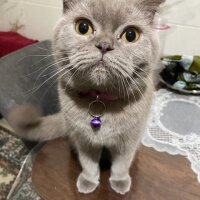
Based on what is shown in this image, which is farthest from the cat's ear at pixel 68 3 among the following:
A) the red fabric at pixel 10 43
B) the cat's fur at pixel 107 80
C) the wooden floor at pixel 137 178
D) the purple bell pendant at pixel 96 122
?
the red fabric at pixel 10 43

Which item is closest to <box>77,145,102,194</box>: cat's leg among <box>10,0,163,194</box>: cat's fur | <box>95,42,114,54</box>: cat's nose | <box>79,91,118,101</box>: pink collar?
<box>10,0,163,194</box>: cat's fur

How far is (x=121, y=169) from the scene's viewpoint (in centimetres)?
75

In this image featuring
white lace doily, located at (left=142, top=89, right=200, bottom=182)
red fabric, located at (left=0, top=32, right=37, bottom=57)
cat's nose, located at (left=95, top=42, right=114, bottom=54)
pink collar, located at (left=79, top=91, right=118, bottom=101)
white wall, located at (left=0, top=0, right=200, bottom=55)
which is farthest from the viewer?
red fabric, located at (left=0, top=32, right=37, bottom=57)

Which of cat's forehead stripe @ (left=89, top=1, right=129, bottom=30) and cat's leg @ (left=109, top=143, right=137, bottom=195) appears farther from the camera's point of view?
cat's leg @ (left=109, top=143, right=137, bottom=195)

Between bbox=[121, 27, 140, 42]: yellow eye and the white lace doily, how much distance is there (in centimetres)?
35

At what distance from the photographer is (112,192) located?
735mm

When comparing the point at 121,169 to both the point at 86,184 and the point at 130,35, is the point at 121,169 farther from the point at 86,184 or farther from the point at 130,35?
the point at 130,35

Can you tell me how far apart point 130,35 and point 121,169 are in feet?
1.07

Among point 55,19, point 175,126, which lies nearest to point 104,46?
point 175,126

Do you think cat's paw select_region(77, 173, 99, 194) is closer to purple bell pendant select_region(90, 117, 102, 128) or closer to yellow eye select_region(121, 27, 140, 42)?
purple bell pendant select_region(90, 117, 102, 128)

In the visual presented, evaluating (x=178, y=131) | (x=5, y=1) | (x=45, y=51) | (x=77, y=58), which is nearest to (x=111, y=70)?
(x=77, y=58)

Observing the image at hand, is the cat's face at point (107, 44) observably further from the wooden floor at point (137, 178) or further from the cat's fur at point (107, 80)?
the wooden floor at point (137, 178)

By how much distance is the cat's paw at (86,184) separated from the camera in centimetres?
73

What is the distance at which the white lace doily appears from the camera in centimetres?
83
